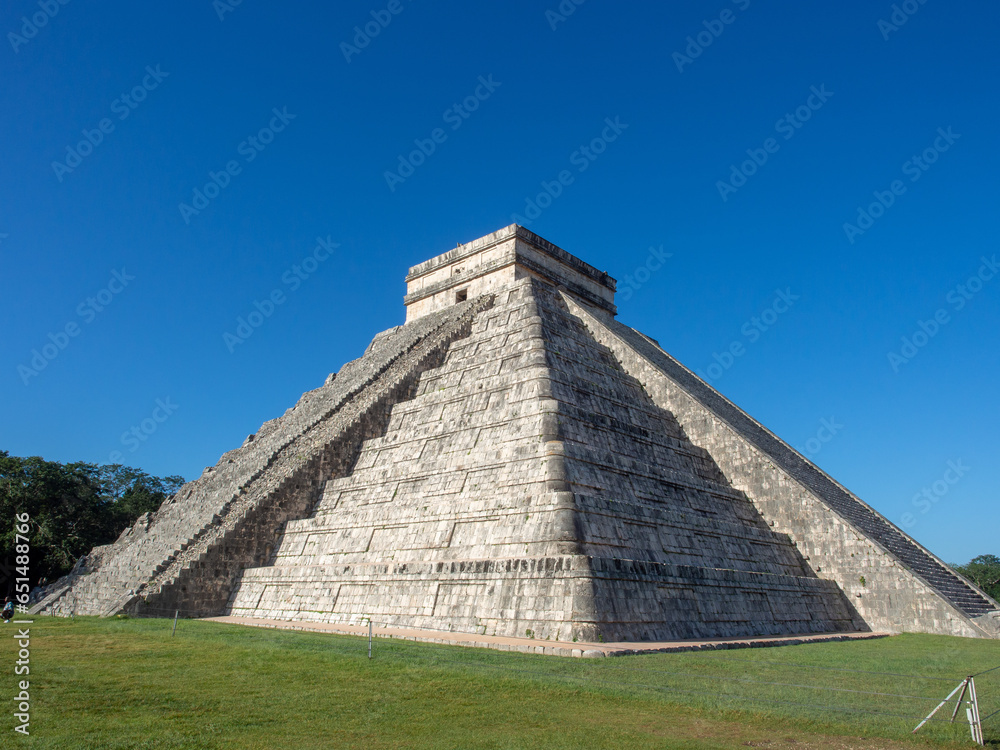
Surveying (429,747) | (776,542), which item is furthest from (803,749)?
(776,542)

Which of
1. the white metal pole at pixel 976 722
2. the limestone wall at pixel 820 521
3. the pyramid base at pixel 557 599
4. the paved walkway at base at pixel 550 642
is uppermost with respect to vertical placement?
the limestone wall at pixel 820 521

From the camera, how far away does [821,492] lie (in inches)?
717

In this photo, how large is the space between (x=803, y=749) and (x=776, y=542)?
11.4 metres

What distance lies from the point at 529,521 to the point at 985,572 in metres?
50.5

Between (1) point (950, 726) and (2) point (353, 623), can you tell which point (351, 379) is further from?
(1) point (950, 726)

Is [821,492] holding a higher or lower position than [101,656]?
higher

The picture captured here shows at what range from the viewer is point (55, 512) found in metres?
28.1

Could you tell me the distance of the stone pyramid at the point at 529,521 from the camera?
37.7 feet

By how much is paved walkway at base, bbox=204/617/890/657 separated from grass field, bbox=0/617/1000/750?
408 millimetres

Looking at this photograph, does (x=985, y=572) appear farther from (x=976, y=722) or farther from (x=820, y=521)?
(x=976, y=722)

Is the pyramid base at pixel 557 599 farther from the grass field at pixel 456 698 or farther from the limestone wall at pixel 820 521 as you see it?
the grass field at pixel 456 698

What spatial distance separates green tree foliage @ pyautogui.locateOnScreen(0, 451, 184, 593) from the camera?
25578mm

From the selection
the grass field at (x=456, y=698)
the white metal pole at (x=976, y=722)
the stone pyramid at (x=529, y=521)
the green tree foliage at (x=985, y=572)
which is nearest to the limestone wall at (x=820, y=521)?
the stone pyramid at (x=529, y=521)

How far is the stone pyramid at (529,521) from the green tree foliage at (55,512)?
17.8 ft
